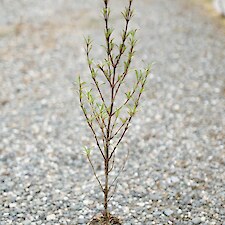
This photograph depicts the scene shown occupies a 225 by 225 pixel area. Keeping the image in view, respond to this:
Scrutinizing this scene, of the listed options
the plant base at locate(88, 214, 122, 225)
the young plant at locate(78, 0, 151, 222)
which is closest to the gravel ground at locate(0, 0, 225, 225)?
the plant base at locate(88, 214, 122, 225)

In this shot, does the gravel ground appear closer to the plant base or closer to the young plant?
the plant base

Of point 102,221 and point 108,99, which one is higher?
point 108,99

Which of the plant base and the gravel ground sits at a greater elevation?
the gravel ground

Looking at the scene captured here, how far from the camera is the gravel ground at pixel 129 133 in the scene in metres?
3.80

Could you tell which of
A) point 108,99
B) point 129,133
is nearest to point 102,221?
point 129,133

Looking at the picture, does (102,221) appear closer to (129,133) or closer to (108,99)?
(129,133)

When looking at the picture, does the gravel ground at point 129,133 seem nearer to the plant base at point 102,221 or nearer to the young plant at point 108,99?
the plant base at point 102,221

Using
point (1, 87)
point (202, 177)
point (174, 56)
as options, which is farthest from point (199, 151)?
point (1, 87)

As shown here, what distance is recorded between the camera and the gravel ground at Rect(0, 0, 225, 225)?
3.80 m

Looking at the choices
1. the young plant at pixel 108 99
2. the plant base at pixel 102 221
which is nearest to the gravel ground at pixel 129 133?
the plant base at pixel 102 221

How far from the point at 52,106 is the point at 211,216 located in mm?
2847

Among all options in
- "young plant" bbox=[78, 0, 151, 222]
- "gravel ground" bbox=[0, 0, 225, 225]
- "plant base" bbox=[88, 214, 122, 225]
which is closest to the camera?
"young plant" bbox=[78, 0, 151, 222]

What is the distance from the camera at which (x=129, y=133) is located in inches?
199

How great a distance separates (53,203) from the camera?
12.6 feet
